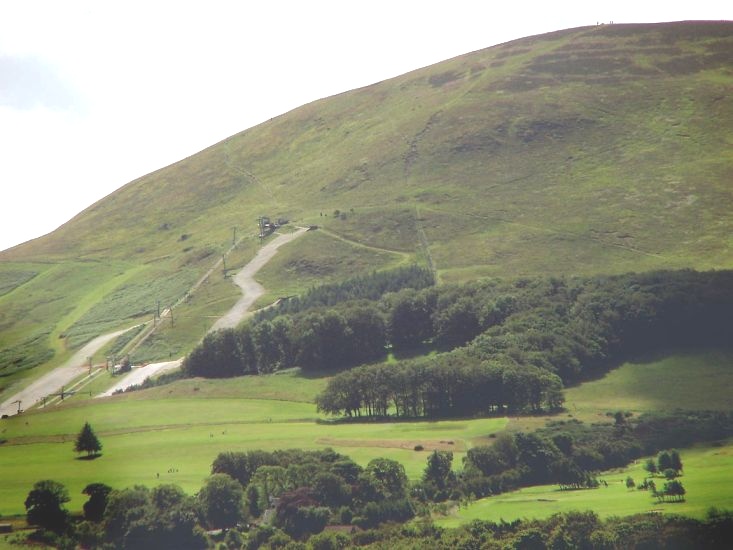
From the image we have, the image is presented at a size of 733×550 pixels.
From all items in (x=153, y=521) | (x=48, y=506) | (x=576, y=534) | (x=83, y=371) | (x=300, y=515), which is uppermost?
(x=83, y=371)

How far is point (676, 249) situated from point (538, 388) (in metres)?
78.5

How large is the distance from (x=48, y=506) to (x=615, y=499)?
4815cm

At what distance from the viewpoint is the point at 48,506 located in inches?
3620

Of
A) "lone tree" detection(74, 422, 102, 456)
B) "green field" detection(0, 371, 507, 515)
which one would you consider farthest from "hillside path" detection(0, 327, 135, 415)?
"lone tree" detection(74, 422, 102, 456)

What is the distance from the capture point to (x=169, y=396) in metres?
150

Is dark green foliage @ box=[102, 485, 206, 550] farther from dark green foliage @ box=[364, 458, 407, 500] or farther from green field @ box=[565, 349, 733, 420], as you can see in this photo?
green field @ box=[565, 349, 733, 420]

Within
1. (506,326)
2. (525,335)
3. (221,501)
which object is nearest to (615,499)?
(221,501)

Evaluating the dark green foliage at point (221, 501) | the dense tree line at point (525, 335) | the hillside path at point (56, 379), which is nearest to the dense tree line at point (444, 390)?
the dense tree line at point (525, 335)

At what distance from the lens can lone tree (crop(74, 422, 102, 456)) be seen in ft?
388

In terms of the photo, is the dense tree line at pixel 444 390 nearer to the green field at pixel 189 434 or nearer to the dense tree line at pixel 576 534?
the green field at pixel 189 434

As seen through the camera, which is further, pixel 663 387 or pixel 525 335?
pixel 525 335

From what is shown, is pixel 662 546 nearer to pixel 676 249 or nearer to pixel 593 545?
pixel 593 545

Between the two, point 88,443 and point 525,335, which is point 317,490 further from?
point 525,335

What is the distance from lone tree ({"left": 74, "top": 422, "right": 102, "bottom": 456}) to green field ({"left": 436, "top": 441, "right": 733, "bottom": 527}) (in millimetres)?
46023
